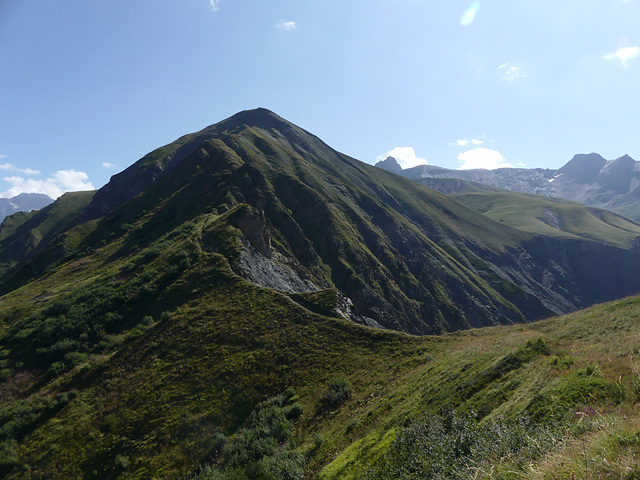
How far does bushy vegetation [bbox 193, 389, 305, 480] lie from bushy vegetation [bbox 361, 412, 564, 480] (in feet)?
20.9

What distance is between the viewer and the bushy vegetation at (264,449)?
48.5 ft

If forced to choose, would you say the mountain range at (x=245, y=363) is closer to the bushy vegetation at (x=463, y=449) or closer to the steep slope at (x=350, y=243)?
the bushy vegetation at (x=463, y=449)

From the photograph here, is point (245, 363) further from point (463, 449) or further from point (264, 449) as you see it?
point (463, 449)

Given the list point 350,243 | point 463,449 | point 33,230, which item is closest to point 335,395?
point 463,449

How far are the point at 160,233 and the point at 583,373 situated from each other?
268ft

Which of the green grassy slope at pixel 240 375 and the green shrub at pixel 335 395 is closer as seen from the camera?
the green grassy slope at pixel 240 375

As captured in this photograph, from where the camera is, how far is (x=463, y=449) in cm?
895

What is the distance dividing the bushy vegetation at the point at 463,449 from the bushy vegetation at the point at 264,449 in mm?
6360

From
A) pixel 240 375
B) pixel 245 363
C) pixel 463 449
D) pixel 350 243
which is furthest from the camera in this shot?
pixel 350 243

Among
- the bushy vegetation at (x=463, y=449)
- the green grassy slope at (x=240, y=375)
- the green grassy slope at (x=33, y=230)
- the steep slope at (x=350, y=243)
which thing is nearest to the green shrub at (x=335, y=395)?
the green grassy slope at (x=240, y=375)

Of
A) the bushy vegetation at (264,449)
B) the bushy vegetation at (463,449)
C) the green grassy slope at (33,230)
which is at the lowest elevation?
the bushy vegetation at (264,449)

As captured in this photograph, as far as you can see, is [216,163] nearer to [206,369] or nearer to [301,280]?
[301,280]

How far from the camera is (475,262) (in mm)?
146250

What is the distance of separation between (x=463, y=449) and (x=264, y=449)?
13.6m
